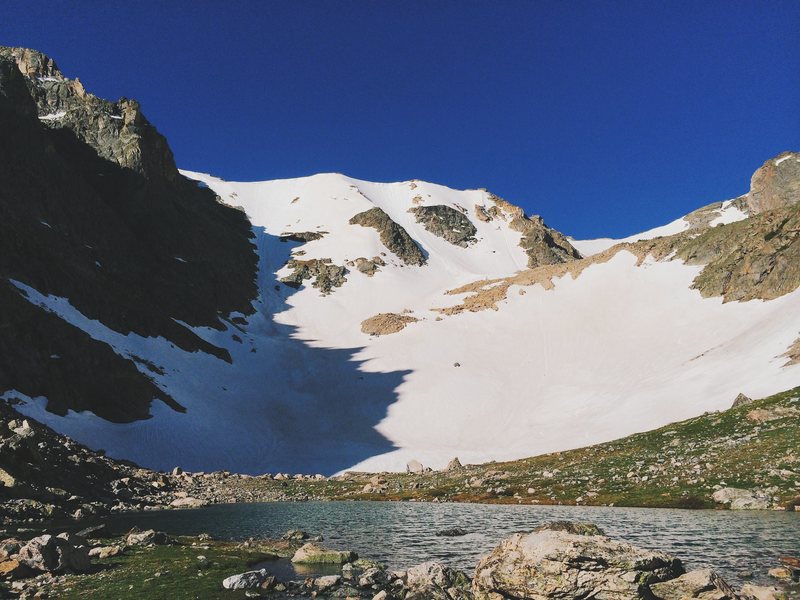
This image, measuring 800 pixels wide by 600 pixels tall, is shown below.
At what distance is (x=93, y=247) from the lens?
12175cm

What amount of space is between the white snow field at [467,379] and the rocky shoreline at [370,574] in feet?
185

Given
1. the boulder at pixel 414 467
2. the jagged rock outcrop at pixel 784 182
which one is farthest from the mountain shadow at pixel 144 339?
the jagged rock outcrop at pixel 784 182

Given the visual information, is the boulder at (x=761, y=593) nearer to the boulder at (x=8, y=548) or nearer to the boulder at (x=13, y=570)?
the boulder at (x=13, y=570)

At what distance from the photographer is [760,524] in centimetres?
2961

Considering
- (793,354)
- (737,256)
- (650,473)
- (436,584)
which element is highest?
(737,256)

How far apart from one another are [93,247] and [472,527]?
11826 cm

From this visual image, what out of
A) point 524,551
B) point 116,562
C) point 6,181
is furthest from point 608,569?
point 6,181

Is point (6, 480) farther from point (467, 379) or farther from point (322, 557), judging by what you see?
point (467, 379)

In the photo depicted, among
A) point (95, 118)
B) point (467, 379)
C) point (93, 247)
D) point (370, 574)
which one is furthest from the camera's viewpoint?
point (95, 118)

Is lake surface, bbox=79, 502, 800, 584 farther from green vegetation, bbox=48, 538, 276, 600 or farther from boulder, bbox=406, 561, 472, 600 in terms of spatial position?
boulder, bbox=406, 561, 472, 600

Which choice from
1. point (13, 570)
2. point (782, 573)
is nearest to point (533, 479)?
point (782, 573)

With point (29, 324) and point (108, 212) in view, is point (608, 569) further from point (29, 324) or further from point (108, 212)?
point (108, 212)

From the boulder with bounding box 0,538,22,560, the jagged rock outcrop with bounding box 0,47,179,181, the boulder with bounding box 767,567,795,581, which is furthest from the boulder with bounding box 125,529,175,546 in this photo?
the jagged rock outcrop with bounding box 0,47,179,181

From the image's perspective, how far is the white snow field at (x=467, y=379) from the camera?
84.3 metres
